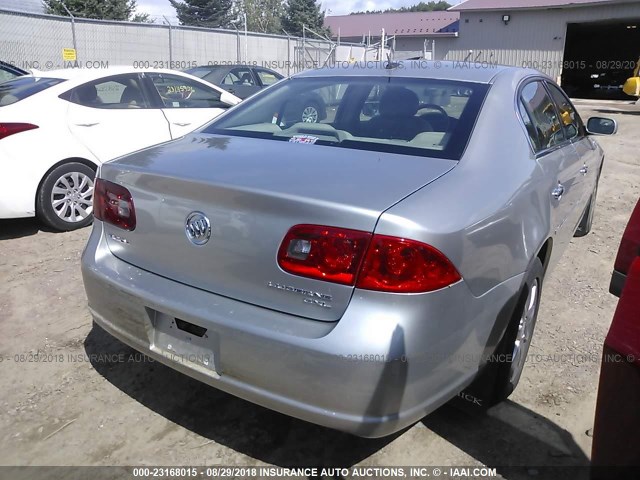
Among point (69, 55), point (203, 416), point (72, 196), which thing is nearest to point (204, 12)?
point (69, 55)

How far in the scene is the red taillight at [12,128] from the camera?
4.79m

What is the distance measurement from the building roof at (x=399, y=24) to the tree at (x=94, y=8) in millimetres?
13898

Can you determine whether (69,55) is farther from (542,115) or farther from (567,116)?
(542,115)

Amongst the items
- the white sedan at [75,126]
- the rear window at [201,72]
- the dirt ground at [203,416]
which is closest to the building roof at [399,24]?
the rear window at [201,72]

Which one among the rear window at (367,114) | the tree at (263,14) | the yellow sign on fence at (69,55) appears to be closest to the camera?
the rear window at (367,114)

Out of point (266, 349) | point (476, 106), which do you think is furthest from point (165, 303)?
point (476, 106)

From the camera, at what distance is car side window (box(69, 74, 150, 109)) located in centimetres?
553

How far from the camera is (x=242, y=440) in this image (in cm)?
256

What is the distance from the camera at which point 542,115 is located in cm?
334

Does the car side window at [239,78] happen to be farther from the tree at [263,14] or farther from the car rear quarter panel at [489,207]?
the tree at [263,14]

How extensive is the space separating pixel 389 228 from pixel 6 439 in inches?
79.9

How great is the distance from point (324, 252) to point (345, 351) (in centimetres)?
35

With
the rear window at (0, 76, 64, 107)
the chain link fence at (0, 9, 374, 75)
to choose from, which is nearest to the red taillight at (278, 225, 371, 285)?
the rear window at (0, 76, 64, 107)

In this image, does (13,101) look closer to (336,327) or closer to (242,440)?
(242,440)
